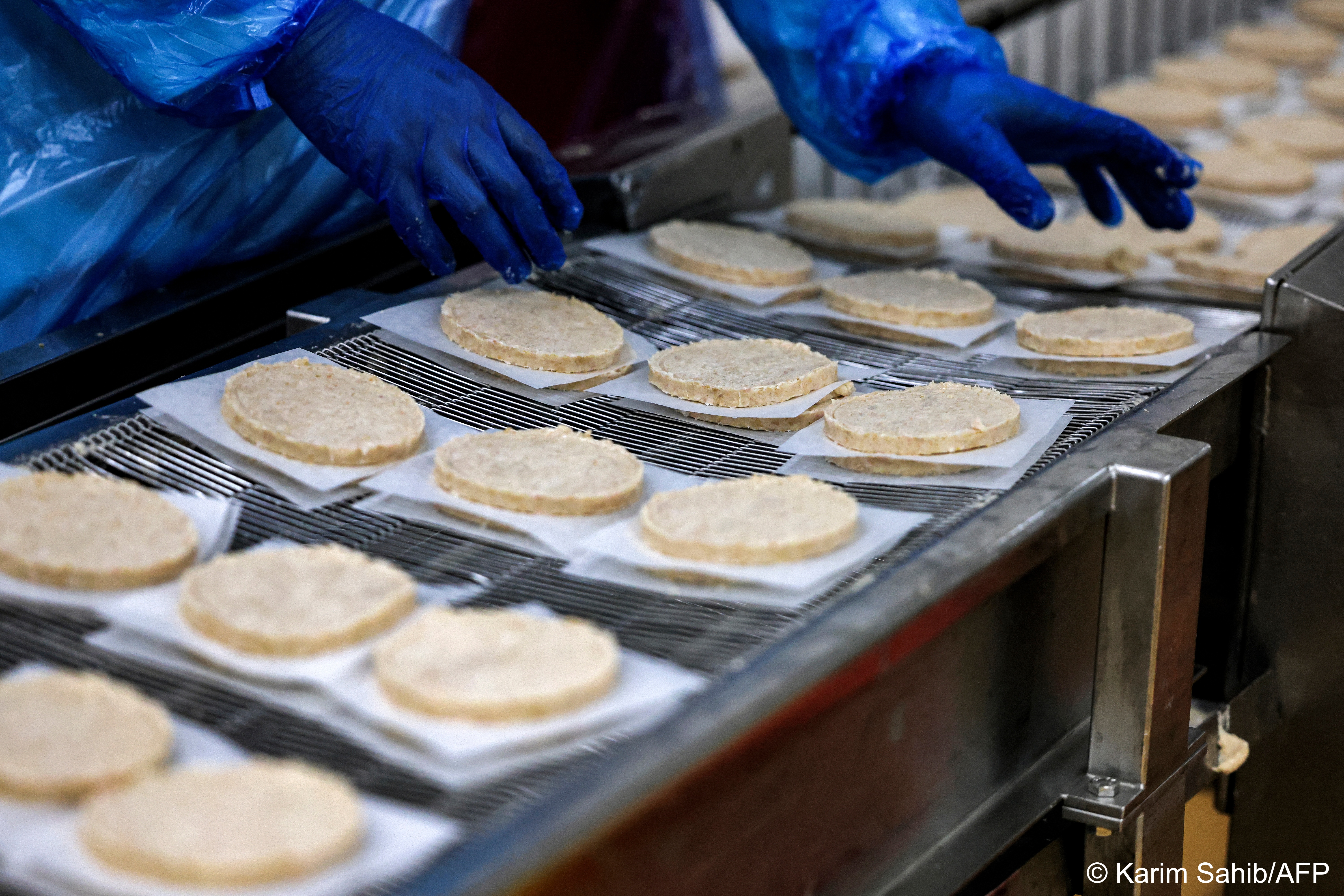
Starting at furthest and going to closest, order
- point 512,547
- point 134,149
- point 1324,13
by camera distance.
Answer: point 1324,13
point 134,149
point 512,547

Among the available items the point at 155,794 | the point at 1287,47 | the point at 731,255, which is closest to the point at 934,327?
the point at 731,255

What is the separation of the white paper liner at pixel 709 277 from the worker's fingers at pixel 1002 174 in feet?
0.98

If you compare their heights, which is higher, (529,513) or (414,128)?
(414,128)

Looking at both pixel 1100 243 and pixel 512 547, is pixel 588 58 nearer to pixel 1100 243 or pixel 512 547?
pixel 1100 243

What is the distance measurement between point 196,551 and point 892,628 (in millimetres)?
710

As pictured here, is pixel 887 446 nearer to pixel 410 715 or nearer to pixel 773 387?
pixel 773 387

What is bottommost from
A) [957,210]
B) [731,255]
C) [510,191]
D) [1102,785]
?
[1102,785]

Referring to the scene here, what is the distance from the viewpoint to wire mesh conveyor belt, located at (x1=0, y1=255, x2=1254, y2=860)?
3.75ft

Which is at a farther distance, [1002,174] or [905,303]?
[1002,174]

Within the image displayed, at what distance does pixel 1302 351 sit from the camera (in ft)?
6.74

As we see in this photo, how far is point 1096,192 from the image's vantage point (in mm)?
2545

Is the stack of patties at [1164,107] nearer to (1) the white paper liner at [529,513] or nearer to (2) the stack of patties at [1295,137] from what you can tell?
(2) the stack of patties at [1295,137]

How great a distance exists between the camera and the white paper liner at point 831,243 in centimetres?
264

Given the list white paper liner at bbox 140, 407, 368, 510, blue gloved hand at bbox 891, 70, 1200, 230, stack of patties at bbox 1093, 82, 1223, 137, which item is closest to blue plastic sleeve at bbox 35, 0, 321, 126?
white paper liner at bbox 140, 407, 368, 510
